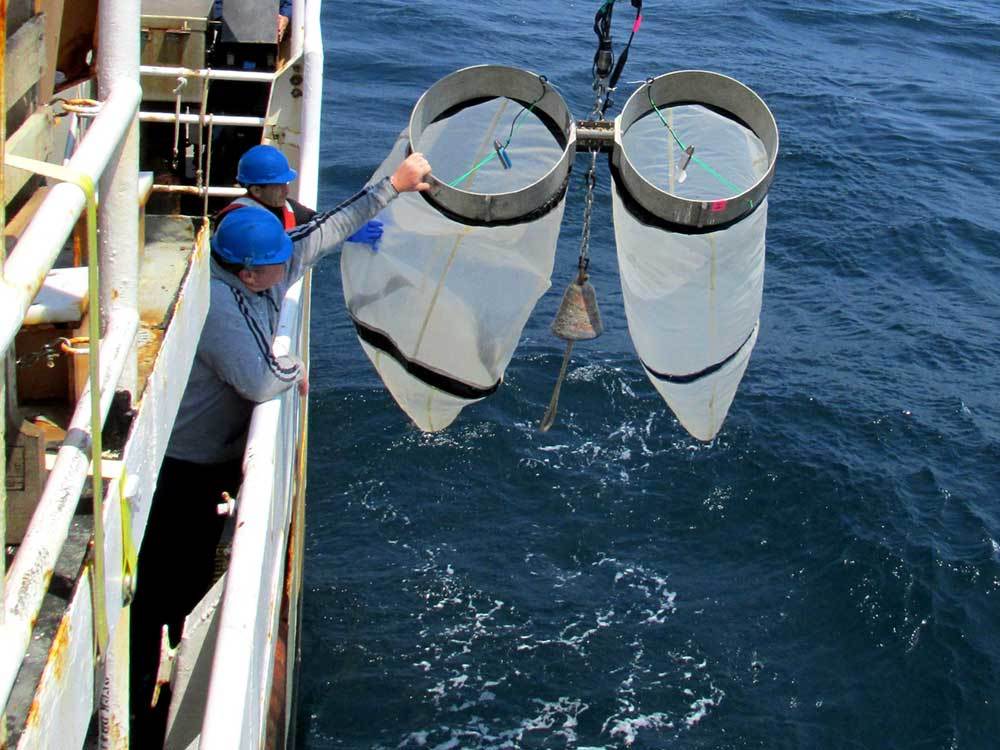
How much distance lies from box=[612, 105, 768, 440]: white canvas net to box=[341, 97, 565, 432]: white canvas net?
1.56ft

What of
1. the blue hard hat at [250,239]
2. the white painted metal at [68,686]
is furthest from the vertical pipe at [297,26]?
the white painted metal at [68,686]

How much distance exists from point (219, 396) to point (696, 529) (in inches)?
240

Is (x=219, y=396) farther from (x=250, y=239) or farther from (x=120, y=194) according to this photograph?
(x=120, y=194)

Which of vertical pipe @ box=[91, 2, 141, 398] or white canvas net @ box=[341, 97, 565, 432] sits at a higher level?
vertical pipe @ box=[91, 2, 141, 398]

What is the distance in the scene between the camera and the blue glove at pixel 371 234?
5.50 meters

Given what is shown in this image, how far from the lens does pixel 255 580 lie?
3.72 m

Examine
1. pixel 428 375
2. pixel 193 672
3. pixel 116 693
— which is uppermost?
pixel 116 693

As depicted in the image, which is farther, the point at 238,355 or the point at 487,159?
the point at 487,159

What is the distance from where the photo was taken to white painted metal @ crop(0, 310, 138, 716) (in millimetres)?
1963

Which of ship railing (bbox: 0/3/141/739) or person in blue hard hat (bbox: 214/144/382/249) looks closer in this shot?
ship railing (bbox: 0/3/141/739)

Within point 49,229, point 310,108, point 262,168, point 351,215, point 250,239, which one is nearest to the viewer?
point 49,229

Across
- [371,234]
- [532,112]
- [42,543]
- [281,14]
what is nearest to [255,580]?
[42,543]

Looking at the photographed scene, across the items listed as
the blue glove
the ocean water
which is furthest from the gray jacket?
the ocean water

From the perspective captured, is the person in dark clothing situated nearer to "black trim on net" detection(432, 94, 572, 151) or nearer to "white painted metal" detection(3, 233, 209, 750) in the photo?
"black trim on net" detection(432, 94, 572, 151)
